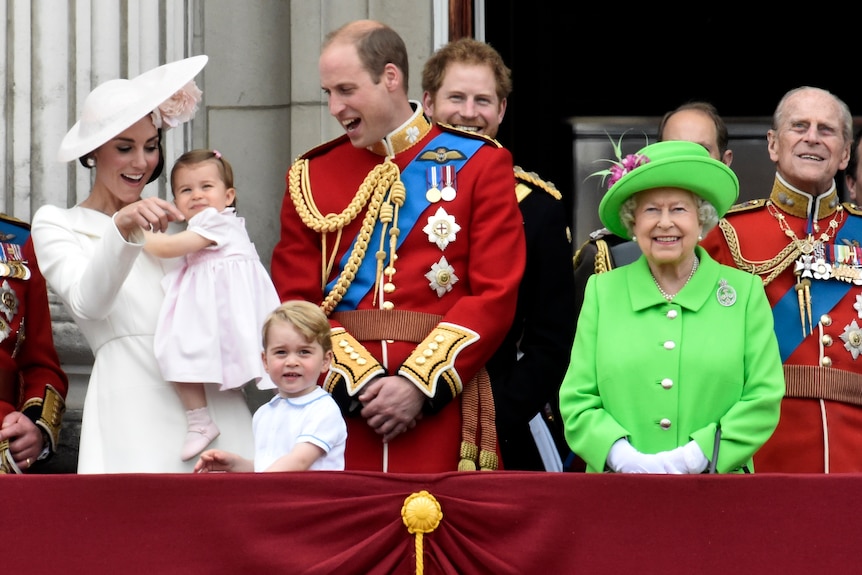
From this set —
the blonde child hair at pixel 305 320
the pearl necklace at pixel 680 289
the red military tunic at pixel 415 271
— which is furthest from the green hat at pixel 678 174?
the blonde child hair at pixel 305 320

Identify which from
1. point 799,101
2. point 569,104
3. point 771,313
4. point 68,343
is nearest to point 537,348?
point 771,313

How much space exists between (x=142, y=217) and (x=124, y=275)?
157 millimetres

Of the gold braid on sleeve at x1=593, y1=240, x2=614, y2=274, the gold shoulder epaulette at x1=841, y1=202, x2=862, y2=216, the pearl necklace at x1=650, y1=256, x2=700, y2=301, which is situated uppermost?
the gold shoulder epaulette at x1=841, y1=202, x2=862, y2=216

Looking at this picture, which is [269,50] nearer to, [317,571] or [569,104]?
[569,104]

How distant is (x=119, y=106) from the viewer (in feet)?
16.9

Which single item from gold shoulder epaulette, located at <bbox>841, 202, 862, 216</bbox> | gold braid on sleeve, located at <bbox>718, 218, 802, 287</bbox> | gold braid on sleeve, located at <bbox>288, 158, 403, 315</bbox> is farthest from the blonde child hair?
gold shoulder epaulette, located at <bbox>841, 202, 862, 216</bbox>

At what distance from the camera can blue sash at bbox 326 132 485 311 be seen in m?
5.14

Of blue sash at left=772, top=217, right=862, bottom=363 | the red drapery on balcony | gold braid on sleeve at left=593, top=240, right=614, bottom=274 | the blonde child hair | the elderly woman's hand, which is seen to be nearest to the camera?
the red drapery on balcony

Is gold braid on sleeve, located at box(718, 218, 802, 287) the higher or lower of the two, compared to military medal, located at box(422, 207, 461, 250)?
lower

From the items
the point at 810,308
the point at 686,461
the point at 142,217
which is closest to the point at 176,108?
the point at 142,217

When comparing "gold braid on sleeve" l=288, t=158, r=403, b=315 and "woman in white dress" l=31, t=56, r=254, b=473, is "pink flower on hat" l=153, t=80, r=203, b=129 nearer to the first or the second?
"woman in white dress" l=31, t=56, r=254, b=473

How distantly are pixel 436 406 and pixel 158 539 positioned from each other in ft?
2.99

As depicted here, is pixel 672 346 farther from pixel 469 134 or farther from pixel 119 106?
pixel 119 106

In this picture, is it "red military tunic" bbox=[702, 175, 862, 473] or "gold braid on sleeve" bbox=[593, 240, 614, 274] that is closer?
"red military tunic" bbox=[702, 175, 862, 473]
